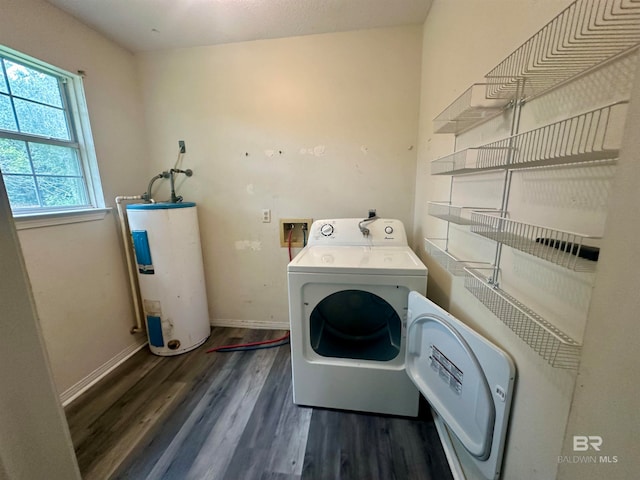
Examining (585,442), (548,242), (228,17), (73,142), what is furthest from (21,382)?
(228,17)

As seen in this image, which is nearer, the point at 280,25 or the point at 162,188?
the point at 280,25

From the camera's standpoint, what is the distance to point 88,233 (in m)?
1.67

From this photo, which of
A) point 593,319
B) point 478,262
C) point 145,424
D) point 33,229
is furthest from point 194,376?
point 593,319

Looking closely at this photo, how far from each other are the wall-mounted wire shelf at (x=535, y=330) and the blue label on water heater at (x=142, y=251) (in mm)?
2061

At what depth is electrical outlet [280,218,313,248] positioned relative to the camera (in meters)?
2.10

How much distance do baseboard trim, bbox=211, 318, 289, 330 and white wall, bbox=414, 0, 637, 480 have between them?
5.27ft

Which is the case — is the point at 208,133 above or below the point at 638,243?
above

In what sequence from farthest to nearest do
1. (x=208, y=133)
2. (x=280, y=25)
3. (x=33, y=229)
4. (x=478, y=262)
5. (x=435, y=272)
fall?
1. (x=208, y=133)
2. (x=280, y=25)
3. (x=435, y=272)
4. (x=33, y=229)
5. (x=478, y=262)

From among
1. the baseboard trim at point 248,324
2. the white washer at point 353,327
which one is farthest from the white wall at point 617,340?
the baseboard trim at point 248,324

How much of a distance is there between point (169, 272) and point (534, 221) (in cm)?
214

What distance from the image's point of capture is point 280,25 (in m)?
1.72

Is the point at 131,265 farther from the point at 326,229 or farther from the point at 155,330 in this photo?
the point at 326,229

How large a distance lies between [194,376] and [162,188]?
159 cm

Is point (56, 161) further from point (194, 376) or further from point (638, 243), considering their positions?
point (638, 243)
